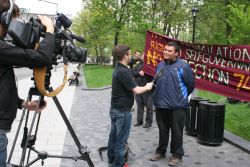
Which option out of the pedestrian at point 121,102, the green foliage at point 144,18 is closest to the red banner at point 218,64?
the pedestrian at point 121,102

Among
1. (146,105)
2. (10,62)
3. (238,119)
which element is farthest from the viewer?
(238,119)

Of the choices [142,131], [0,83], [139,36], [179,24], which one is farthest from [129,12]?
[0,83]

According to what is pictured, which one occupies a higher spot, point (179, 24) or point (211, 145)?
point (179, 24)

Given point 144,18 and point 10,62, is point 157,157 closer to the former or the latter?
point 10,62

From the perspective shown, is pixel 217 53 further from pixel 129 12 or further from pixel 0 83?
pixel 129 12

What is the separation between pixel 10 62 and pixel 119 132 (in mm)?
2923

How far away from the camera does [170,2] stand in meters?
40.3

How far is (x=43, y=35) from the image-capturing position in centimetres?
305

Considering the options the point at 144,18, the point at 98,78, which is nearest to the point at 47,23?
the point at 98,78

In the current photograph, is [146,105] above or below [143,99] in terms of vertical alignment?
below

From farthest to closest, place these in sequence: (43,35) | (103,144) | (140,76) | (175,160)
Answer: (140,76) < (103,144) < (175,160) < (43,35)

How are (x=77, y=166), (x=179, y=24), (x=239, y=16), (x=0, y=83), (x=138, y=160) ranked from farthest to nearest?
(x=179, y=24)
(x=239, y=16)
(x=138, y=160)
(x=77, y=166)
(x=0, y=83)

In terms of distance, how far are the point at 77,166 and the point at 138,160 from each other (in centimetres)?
114

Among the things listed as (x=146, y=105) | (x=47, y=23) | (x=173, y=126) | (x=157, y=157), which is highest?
(x=47, y=23)
